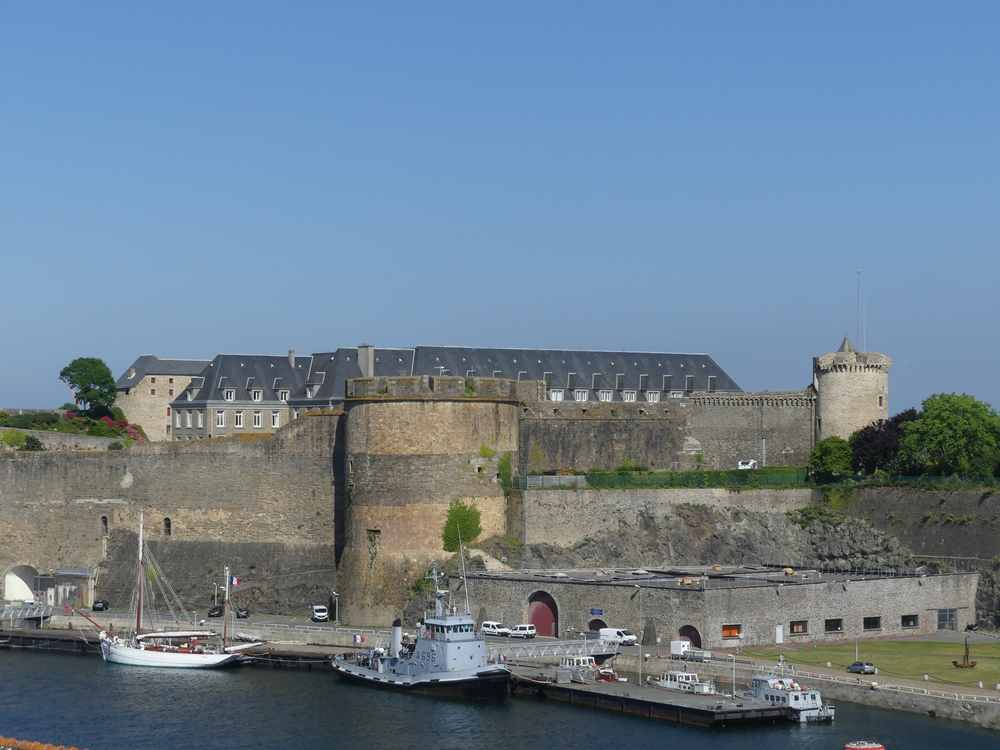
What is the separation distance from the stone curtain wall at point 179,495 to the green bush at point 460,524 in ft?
18.4

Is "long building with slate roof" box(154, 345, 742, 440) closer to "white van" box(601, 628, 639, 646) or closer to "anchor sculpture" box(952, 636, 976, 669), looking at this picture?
"white van" box(601, 628, 639, 646)

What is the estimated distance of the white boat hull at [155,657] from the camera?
45.0m

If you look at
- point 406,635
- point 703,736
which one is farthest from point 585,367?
point 703,736

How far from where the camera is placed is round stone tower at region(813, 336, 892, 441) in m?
58.2

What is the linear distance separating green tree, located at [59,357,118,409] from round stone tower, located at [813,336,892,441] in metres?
44.3

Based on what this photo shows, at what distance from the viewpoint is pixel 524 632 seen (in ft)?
146

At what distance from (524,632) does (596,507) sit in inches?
314

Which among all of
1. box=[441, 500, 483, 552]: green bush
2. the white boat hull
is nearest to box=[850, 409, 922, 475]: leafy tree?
box=[441, 500, 483, 552]: green bush

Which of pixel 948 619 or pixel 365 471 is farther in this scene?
pixel 365 471


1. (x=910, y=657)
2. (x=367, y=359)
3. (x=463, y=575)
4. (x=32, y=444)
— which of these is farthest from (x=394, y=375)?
(x=910, y=657)

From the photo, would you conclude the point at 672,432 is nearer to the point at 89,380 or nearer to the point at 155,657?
the point at 155,657

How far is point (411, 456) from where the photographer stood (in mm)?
47656

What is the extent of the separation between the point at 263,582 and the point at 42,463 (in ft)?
33.2

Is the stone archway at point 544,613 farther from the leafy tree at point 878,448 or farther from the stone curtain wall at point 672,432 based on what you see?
the leafy tree at point 878,448
